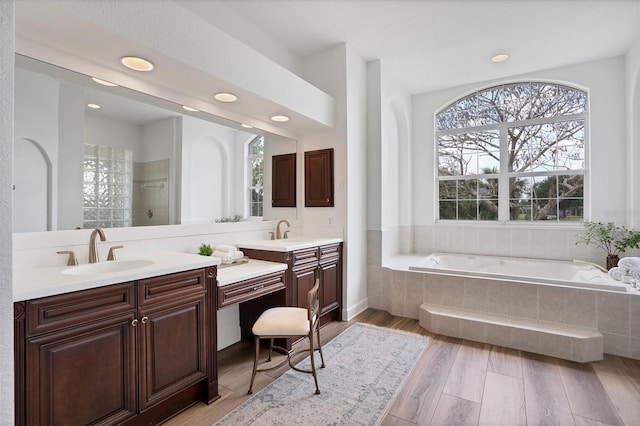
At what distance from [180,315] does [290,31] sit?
9.02ft

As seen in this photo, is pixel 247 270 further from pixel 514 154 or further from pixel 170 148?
pixel 514 154

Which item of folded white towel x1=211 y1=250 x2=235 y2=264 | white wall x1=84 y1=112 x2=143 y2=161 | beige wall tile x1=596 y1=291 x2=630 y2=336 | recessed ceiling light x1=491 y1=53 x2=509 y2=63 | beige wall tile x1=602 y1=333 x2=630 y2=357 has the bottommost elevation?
beige wall tile x1=602 y1=333 x2=630 y2=357

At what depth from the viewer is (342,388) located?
2045 mm

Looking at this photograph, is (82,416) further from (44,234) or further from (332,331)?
(332,331)

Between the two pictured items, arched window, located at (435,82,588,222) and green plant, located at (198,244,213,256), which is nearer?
green plant, located at (198,244,213,256)

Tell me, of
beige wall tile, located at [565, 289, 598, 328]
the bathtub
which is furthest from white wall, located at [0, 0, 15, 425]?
beige wall tile, located at [565, 289, 598, 328]

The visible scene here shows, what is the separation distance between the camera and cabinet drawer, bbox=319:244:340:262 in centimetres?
300

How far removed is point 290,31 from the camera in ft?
9.95

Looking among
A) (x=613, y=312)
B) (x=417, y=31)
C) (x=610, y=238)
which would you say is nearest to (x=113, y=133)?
(x=417, y=31)

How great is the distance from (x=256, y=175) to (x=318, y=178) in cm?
70

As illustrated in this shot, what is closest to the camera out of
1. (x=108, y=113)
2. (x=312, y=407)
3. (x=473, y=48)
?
(x=312, y=407)

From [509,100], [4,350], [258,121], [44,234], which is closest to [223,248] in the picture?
[44,234]

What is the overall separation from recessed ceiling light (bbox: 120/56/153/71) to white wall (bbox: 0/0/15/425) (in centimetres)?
87

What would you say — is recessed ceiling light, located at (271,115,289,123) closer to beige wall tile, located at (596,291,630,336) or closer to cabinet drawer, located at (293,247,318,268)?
cabinet drawer, located at (293,247,318,268)
